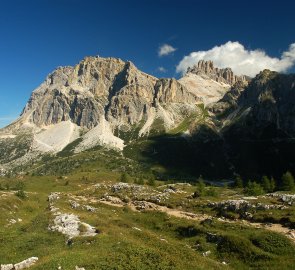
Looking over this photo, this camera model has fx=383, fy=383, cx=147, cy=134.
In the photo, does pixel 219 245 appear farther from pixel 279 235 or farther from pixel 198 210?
pixel 198 210

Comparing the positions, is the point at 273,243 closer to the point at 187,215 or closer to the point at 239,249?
the point at 239,249

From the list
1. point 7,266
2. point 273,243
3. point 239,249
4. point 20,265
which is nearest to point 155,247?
point 239,249

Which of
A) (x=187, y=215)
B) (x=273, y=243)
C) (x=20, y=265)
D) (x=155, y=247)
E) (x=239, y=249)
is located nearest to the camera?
(x=20, y=265)

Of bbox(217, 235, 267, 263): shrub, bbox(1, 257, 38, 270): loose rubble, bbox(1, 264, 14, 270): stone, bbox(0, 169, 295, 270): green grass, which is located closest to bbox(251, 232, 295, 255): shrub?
bbox(0, 169, 295, 270): green grass

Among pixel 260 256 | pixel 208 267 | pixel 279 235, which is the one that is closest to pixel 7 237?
pixel 208 267

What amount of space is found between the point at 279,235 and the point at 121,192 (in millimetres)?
75697

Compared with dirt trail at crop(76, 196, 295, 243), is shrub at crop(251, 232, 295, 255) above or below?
below

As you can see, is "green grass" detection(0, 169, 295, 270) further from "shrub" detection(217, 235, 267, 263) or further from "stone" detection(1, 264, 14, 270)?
"stone" detection(1, 264, 14, 270)

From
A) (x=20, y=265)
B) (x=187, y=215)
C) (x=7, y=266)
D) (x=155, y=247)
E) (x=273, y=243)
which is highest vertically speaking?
(x=187, y=215)

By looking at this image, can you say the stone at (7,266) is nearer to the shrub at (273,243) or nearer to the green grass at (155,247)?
the green grass at (155,247)

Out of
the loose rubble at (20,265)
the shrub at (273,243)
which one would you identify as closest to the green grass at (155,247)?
the shrub at (273,243)

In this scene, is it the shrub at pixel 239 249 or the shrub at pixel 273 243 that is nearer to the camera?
the shrub at pixel 239 249

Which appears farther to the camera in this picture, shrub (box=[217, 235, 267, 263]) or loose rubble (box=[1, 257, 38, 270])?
shrub (box=[217, 235, 267, 263])

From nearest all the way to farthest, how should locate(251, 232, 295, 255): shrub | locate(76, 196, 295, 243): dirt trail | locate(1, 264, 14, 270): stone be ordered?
locate(1, 264, 14, 270): stone, locate(251, 232, 295, 255): shrub, locate(76, 196, 295, 243): dirt trail
